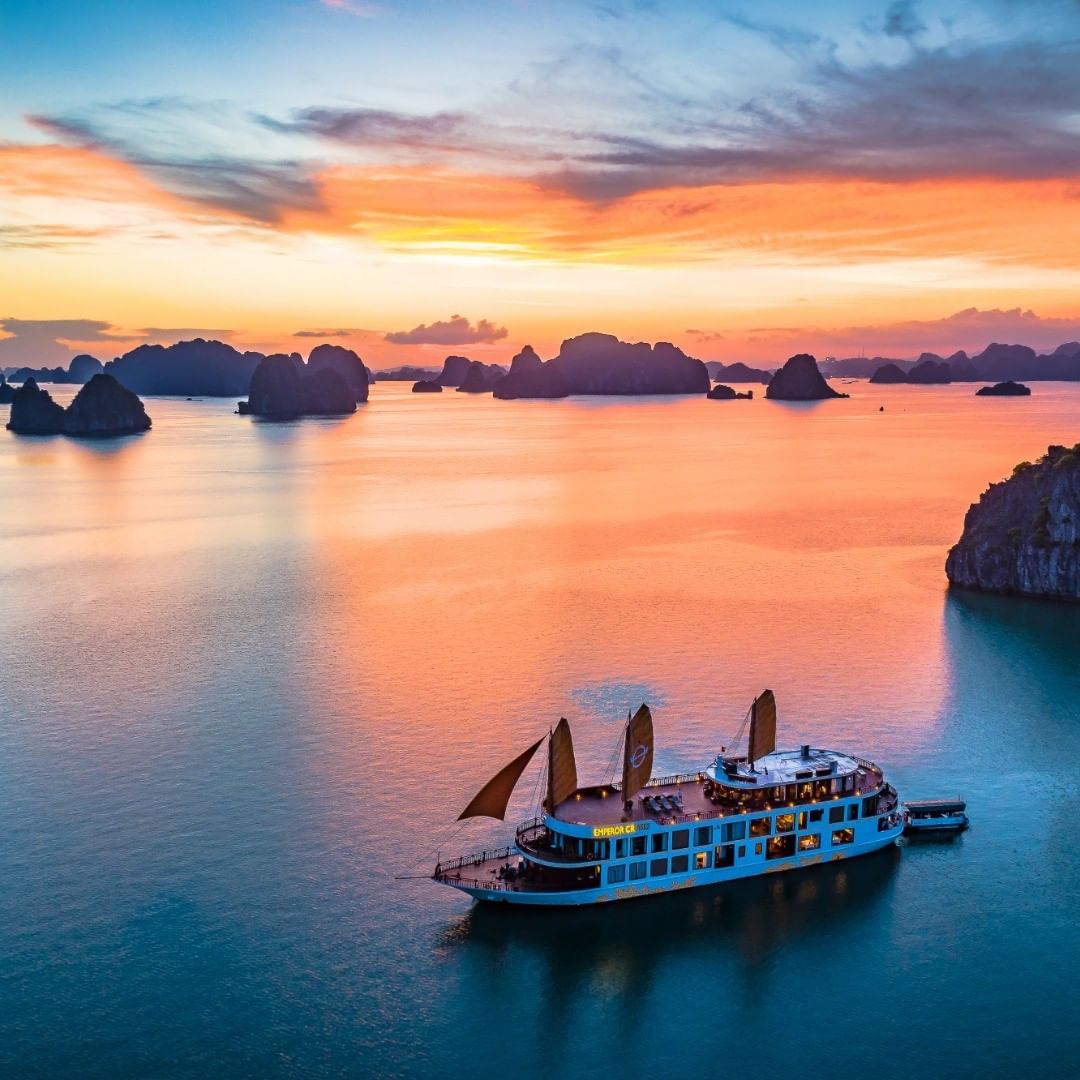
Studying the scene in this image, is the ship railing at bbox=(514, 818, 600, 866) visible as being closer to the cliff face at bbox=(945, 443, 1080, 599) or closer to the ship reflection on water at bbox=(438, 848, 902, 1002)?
the ship reflection on water at bbox=(438, 848, 902, 1002)

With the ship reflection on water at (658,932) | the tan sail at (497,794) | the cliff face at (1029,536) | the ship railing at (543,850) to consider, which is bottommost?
the ship reflection on water at (658,932)

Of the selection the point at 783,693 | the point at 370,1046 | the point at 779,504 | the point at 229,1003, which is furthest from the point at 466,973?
the point at 779,504

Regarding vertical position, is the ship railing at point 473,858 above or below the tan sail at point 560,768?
below

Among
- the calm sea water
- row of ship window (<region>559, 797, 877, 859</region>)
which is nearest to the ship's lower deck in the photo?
row of ship window (<region>559, 797, 877, 859</region>)

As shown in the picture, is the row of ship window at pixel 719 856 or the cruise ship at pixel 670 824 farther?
the row of ship window at pixel 719 856

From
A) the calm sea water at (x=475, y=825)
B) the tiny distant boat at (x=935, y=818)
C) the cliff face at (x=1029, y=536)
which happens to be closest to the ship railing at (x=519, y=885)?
the calm sea water at (x=475, y=825)

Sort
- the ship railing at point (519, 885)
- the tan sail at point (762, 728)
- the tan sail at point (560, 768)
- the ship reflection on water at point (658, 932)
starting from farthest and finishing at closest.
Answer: the tan sail at point (762, 728)
the tan sail at point (560, 768)
the ship railing at point (519, 885)
the ship reflection on water at point (658, 932)

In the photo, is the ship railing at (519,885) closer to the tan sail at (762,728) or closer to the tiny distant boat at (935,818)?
the tan sail at (762,728)

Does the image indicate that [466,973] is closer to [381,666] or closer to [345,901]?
[345,901]
